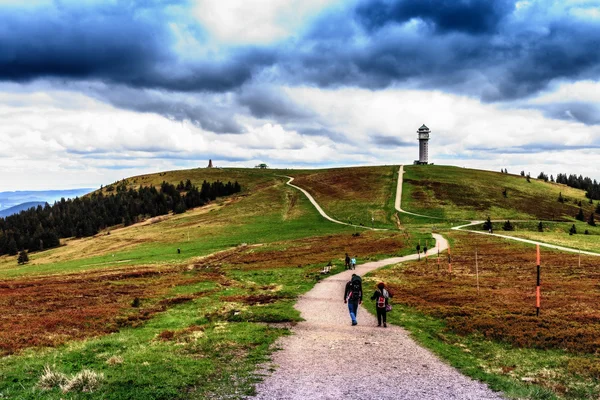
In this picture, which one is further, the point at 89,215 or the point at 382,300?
the point at 89,215

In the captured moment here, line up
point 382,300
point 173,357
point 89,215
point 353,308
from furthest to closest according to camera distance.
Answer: point 89,215, point 353,308, point 382,300, point 173,357

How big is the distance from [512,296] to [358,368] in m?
20.4

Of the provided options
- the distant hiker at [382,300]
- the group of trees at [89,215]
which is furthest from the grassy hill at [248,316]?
the group of trees at [89,215]

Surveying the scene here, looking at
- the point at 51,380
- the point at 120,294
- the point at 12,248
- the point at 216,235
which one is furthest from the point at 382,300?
the point at 12,248

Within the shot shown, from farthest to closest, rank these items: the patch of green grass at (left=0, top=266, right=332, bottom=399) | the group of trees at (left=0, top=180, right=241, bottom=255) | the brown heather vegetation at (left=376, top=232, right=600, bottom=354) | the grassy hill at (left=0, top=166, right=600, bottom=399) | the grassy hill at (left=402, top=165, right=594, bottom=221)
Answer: the group of trees at (left=0, top=180, right=241, bottom=255) → the grassy hill at (left=402, top=165, right=594, bottom=221) → the brown heather vegetation at (left=376, top=232, right=600, bottom=354) → the grassy hill at (left=0, top=166, right=600, bottom=399) → the patch of green grass at (left=0, top=266, right=332, bottom=399)

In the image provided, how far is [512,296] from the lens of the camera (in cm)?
3136

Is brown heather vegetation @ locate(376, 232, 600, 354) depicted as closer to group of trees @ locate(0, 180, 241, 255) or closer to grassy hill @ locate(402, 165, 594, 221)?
grassy hill @ locate(402, 165, 594, 221)

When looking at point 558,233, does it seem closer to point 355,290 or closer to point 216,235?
point 216,235

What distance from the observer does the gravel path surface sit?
1385 centimetres

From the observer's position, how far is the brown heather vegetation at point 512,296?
2167cm

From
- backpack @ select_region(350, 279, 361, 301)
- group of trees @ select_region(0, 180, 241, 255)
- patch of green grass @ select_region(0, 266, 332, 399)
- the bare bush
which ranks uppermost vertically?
backpack @ select_region(350, 279, 361, 301)

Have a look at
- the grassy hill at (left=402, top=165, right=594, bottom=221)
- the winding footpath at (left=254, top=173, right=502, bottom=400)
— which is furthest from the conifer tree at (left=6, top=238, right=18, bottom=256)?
the winding footpath at (left=254, top=173, right=502, bottom=400)

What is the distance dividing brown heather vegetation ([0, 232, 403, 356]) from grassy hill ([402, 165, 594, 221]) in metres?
47.0

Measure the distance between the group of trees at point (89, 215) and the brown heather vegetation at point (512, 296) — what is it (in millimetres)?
127425
